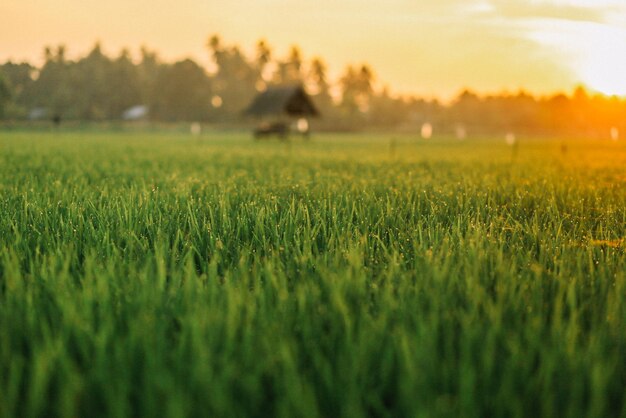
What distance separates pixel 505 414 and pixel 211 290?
1.03 meters

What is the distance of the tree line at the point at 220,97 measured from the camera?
229 ft

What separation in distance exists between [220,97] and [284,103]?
35.9 metres

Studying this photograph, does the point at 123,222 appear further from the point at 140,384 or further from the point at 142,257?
the point at 140,384

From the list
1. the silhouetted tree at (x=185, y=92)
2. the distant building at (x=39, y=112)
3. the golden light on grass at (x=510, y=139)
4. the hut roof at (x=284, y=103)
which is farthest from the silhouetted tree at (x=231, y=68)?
the golden light on grass at (x=510, y=139)

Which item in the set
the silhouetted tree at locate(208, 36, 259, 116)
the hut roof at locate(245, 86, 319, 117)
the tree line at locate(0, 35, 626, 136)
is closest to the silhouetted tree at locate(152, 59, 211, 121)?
the tree line at locate(0, 35, 626, 136)

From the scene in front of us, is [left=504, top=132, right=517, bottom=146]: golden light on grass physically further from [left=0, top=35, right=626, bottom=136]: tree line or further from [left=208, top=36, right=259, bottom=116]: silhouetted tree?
[left=208, top=36, right=259, bottom=116]: silhouetted tree

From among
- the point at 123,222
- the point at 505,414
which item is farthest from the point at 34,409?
the point at 123,222

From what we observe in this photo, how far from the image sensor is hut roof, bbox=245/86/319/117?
145 ft

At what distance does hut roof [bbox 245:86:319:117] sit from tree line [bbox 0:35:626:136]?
9.11 feet

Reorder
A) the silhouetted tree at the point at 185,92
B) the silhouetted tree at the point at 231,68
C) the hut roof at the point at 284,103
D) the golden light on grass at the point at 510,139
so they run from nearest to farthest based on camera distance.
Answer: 1. the golden light on grass at the point at 510,139
2. the hut roof at the point at 284,103
3. the silhouetted tree at the point at 185,92
4. the silhouetted tree at the point at 231,68

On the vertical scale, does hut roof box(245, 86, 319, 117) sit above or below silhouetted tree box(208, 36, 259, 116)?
below

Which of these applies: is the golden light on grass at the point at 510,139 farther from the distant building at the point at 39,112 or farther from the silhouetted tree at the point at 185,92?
the distant building at the point at 39,112

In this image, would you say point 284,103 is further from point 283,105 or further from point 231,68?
point 231,68

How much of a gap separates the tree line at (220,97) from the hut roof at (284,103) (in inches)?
109
